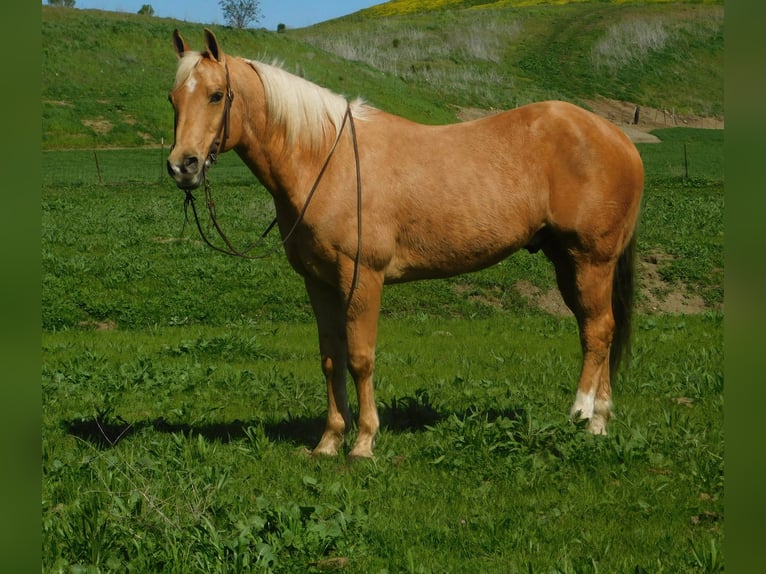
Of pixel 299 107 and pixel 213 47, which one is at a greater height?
pixel 213 47

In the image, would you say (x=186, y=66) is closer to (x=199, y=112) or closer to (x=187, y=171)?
(x=199, y=112)

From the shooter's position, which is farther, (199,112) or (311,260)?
(311,260)

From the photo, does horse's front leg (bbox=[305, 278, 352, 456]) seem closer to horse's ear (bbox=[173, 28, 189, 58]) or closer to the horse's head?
the horse's head

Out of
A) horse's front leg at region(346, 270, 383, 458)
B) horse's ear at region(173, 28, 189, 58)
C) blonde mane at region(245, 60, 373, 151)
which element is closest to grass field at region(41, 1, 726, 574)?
horse's front leg at region(346, 270, 383, 458)

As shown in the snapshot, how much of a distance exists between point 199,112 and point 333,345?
7.01 feet

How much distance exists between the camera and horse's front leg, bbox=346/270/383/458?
655 cm

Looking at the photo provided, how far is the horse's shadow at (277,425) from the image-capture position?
281 inches

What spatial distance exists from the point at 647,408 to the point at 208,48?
473 cm

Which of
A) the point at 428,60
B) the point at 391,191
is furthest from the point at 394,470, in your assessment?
the point at 428,60

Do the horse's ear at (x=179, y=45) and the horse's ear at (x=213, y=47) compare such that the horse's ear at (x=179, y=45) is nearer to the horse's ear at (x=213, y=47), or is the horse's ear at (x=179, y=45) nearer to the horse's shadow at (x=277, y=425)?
the horse's ear at (x=213, y=47)

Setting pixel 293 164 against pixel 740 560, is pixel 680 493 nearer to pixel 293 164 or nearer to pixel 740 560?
pixel 293 164

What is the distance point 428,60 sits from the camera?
220ft

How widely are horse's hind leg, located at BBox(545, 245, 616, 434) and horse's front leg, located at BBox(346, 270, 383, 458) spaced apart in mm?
1750

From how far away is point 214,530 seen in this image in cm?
451
